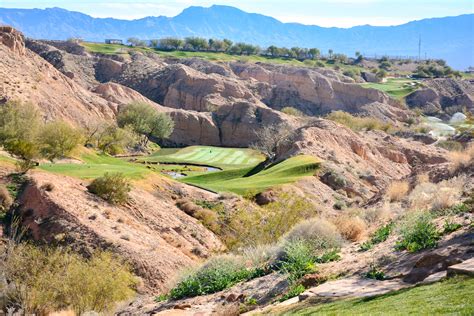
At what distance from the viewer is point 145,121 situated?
231ft

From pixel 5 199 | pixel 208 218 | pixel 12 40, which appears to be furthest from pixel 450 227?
pixel 12 40

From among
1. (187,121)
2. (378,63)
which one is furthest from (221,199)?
(378,63)

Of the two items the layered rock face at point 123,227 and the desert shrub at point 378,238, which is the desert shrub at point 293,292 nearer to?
the desert shrub at point 378,238

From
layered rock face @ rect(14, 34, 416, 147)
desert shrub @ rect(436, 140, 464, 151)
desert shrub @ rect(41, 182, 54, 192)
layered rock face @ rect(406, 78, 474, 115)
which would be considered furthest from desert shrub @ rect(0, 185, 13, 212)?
layered rock face @ rect(406, 78, 474, 115)

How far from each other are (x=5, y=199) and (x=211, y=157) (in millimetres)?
40548

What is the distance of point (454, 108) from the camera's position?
10562 cm

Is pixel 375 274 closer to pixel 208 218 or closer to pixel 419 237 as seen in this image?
pixel 419 237

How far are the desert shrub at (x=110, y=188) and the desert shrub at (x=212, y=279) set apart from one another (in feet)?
35.2

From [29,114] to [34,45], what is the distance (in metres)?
73.7

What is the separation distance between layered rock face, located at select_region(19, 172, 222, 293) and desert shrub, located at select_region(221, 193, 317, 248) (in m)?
1.07

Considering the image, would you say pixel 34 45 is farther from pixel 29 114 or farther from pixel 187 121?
pixel 29 114

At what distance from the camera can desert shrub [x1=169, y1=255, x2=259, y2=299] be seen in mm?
15477

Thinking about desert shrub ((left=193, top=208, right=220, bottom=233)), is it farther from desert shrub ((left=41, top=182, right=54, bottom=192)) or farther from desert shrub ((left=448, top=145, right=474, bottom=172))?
desert shrub ((left=448, top=145, right=474, bottom=172))

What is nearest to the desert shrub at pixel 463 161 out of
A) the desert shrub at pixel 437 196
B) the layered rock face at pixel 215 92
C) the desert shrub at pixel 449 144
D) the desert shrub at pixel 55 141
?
the desert shrub at pixel 437 196
